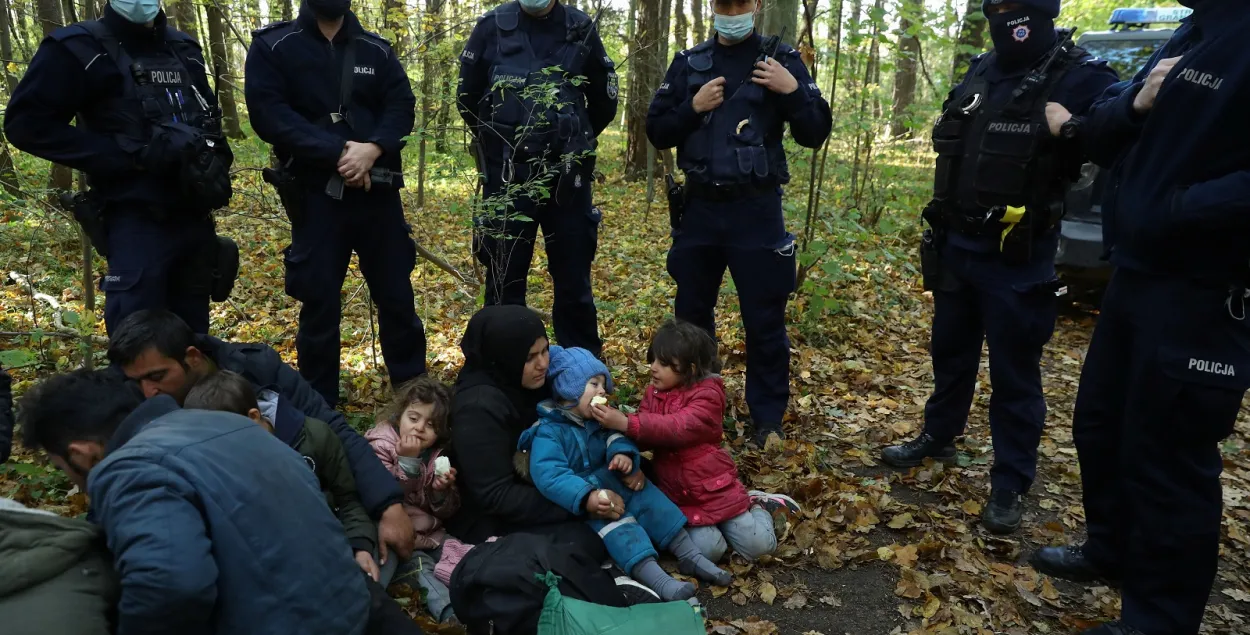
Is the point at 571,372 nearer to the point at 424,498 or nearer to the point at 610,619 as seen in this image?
the point at 424,498

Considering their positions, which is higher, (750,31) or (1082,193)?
(750,31)

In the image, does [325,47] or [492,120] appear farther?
[492,120]

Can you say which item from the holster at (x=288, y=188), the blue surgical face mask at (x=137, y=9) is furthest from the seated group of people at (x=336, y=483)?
the blue surgical face mask at (x=137, y=9)

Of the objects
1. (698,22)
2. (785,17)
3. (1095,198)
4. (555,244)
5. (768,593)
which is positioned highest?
(698,22)

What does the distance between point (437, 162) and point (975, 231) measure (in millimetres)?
3197

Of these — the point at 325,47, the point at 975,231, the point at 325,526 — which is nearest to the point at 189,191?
the point at 325,47

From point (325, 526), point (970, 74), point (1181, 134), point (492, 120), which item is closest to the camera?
point (325, 526)

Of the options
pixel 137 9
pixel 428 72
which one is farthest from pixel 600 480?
pixel 428 72

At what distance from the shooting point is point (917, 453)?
434cm

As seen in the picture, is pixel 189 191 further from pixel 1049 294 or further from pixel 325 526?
pixel 1049 294

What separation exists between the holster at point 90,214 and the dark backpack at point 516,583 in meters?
2.48

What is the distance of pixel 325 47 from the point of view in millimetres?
4102

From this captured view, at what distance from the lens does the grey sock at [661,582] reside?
3078 mm

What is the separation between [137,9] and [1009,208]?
162 inches
